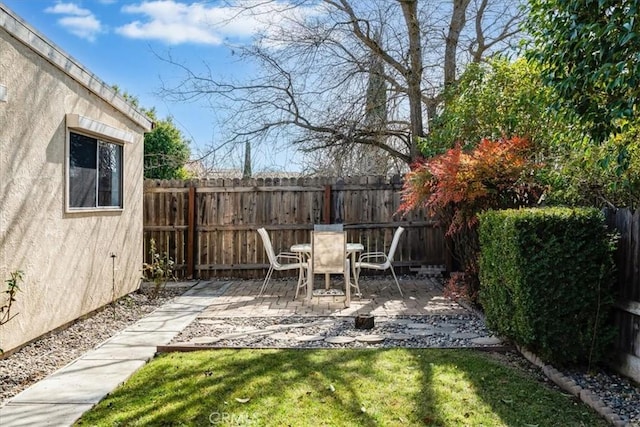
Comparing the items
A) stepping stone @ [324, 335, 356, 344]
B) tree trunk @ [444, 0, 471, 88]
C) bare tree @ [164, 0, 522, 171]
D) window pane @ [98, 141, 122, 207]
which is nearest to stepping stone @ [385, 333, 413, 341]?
stepping stone @ [324, 335, 356, 344]

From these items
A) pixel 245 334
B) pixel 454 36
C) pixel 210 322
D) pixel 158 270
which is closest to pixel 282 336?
pixel 245 334

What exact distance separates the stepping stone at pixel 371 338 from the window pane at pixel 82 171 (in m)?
3.58

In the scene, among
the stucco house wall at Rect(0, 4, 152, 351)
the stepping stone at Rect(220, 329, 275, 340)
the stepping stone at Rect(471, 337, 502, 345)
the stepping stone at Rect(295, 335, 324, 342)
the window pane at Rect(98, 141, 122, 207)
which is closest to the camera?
the stucco house wall at Rect(0, 4, 152, 351)

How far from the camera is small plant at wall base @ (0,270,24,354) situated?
14.0 feet

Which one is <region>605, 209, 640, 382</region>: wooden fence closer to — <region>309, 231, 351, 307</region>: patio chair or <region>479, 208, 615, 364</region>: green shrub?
<region>479, 208, 615, 364</region>: green shrub

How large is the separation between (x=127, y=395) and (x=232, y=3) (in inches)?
339

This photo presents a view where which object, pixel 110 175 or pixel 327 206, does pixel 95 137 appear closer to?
pixel 110 175

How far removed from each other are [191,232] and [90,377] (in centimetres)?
530

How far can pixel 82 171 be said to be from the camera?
19.4ft

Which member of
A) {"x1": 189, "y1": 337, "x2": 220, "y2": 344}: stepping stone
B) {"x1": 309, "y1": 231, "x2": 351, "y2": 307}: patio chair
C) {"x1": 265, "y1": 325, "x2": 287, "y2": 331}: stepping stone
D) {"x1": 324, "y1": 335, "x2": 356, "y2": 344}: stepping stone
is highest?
{"x1": 309, "y1": 231, "x2": 351, "y2": 307}: patio chair

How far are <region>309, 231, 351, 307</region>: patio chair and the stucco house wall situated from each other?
9.04ft

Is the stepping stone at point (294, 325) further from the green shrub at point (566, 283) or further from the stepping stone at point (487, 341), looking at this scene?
the green shrub at point (566, 283)

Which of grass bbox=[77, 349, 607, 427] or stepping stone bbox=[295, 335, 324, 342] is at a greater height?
stepping stone bbox=[295, 335, 324, 342]

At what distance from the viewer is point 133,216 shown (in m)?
7.67
